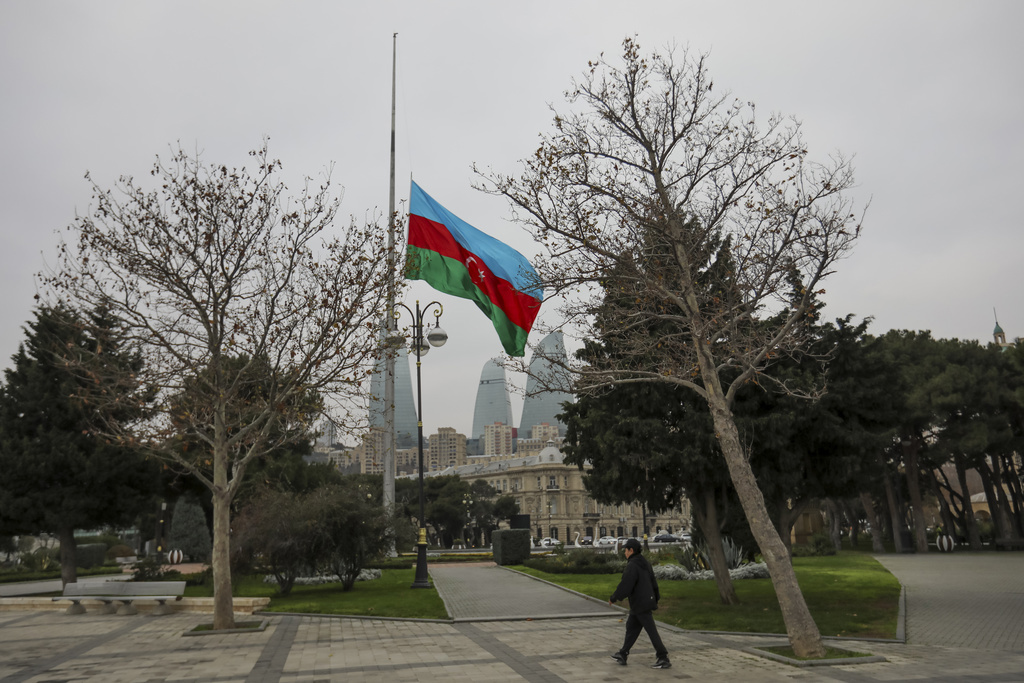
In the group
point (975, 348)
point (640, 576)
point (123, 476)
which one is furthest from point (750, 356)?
point (975, 348)

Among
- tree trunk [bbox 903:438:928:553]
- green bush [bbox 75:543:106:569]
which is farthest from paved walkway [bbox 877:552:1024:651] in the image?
green bush [bbox 75:543:106:569]

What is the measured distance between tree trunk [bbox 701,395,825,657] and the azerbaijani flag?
982cm

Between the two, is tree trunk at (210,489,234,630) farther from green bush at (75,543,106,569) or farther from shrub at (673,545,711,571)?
green bush at (75,543,106,569)

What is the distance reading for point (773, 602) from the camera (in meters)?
15.8

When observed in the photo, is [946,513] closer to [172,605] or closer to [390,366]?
[390,366]

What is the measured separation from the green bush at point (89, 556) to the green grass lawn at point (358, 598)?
1997 centimetres

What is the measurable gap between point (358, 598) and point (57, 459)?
11.0m

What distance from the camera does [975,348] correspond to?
39.0m

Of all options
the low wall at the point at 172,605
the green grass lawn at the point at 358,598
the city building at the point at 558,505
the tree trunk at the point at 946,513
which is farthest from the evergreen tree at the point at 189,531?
the city building at the point at 558,505

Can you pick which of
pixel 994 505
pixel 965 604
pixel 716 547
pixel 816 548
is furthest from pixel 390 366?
pixel 994 505

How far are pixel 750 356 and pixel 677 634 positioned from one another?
4843 millimetres

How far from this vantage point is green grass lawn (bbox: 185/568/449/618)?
16156mm

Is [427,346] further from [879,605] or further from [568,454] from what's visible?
[879,605]

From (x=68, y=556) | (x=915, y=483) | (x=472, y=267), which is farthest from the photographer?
(x=915, y=483)
